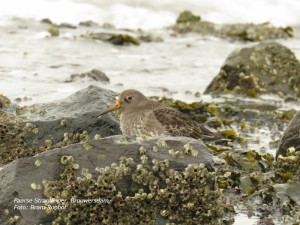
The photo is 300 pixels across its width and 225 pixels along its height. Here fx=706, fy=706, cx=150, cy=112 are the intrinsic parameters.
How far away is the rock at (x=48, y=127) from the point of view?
7180 mm

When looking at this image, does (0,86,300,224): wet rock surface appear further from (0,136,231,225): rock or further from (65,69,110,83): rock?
(65,69,110,83): rock

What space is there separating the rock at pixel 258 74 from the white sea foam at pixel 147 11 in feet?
22.9

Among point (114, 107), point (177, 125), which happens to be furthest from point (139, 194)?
point (177, 125)

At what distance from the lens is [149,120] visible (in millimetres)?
7949

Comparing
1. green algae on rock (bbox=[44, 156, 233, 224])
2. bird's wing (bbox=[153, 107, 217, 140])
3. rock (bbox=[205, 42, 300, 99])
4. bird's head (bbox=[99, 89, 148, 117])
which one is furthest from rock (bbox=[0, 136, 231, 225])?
rock (bbox=[205, 42, 300, 99])

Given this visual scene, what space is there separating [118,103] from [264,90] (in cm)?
448

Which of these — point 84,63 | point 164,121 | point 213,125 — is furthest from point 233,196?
point 84,63

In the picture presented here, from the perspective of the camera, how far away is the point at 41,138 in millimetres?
7227

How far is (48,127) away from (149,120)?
1.25 metres

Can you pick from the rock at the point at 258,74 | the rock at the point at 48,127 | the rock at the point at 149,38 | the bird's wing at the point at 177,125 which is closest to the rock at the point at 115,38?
the rock at the point at 149,38

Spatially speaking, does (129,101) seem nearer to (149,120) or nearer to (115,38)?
(149,120)

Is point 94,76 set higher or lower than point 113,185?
lower

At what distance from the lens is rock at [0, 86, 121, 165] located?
7.18 m

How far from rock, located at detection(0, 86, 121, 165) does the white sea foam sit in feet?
31.9
